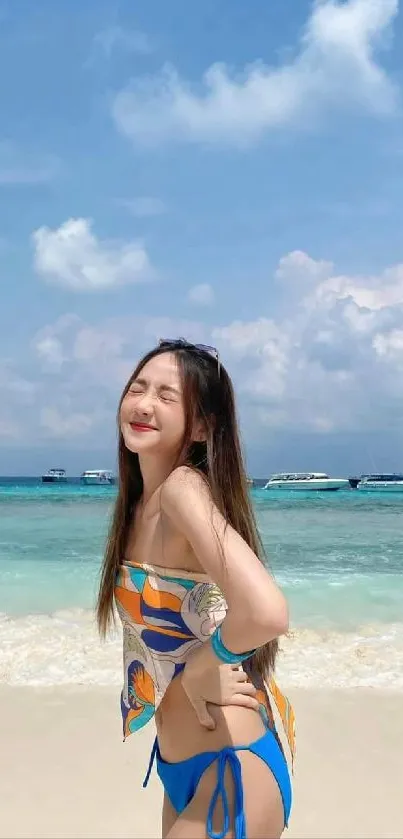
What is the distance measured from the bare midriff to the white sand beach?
7.91 ft

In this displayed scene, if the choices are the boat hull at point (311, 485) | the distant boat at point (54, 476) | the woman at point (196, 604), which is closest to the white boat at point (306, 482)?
the boat hull at point (311, 485)

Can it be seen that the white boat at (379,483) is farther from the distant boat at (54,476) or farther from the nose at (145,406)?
the nose at (145,406)

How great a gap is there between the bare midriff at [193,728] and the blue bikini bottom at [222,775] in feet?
0.05

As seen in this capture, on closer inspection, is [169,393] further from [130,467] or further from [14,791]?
[14,791]

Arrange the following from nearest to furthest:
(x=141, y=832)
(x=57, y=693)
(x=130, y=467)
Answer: (x=130, y=467) < (x=141, y=832) < (x=57, y=693)

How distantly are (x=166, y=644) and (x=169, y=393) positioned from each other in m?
0.65

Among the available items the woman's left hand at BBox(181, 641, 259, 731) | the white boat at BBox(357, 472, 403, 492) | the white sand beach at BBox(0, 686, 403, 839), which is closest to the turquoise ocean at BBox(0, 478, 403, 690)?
the woman's left hand at BBox(181, 641, 259, 731)

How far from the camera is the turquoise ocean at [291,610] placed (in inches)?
276

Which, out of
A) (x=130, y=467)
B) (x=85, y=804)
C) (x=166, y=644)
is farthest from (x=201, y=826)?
(x=85, y=804)

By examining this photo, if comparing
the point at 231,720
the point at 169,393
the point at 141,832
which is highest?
the point at 169,393

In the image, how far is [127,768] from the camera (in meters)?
4.73

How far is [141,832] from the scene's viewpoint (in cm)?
403

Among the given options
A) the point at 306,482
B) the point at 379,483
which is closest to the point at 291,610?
the point at 306,482

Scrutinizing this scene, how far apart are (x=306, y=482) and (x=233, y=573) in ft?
229
